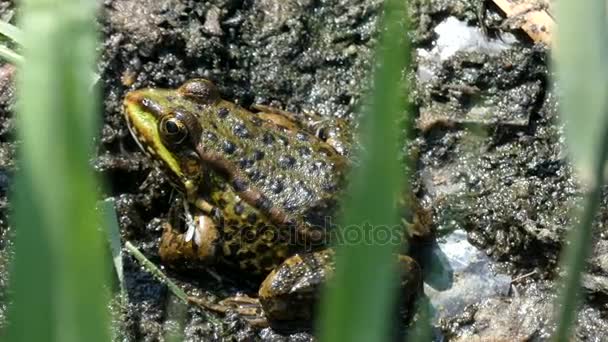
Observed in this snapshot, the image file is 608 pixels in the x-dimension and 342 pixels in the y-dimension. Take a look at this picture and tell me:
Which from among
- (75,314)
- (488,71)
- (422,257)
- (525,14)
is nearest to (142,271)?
(422,257)

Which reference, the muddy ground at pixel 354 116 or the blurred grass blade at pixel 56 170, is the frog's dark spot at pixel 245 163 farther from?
the blurred grass blade at pixel 56 170

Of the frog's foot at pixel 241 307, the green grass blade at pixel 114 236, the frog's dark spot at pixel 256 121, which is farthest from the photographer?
the frog's dark spot at pixel 256 121

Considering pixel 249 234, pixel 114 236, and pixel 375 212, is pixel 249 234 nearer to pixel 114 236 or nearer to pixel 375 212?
pixel 114 236

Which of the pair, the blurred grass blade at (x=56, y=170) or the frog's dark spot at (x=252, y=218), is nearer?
the blurred grass blade at (x=56, y=170)

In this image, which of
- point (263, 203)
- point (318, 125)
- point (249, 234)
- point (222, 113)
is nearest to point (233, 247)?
point (249, 234)

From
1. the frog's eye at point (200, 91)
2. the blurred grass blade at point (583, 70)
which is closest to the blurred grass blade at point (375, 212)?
the blurred grass blade at point (583, 70)

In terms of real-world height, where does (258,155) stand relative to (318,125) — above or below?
below

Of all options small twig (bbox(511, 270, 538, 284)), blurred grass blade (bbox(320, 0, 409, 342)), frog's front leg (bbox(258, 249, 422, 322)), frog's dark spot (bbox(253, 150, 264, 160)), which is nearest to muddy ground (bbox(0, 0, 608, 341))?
small twig (bbox(511, 270, 538, 284))
